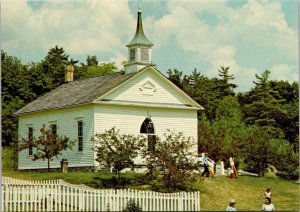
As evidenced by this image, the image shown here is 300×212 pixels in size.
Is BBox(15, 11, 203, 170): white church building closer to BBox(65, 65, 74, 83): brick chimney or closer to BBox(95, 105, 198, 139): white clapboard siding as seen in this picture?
BBox(95, 105, 198, 139): white clapboard siding

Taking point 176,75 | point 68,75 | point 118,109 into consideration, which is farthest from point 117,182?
point 176,75

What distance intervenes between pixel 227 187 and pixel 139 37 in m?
11.3

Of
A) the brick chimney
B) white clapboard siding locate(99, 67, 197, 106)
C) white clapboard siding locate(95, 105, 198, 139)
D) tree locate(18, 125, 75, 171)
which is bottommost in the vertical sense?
tree locate(18, 125, 75, 171)

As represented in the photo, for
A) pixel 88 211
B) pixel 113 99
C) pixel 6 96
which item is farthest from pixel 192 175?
pixel 6 96

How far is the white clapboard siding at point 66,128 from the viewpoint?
1512 inches

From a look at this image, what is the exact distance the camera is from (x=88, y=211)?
24.4 m

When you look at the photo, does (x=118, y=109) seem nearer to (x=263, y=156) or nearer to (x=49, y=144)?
(x=49, y=144)

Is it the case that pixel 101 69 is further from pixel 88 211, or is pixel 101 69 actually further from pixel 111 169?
pixel 88 211

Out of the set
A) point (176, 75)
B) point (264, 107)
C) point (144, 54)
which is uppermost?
point (176, 75)

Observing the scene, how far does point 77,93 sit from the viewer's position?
4162cm

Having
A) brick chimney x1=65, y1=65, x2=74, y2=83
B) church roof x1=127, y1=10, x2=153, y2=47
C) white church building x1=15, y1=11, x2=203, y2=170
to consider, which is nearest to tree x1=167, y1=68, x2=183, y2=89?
brick chimney x1=65, y1=65, x2=74, y2=83

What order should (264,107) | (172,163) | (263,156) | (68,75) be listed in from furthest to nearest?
(264,107), (68,75), (263,156), (172,163)

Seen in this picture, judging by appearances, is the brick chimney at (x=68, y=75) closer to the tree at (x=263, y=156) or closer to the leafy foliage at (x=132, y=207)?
the tree at (x=263, y=156)

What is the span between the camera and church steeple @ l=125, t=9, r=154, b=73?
41438 millimetres
